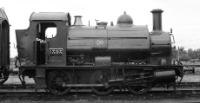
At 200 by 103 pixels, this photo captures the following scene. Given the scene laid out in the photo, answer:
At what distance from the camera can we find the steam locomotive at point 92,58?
13242mm

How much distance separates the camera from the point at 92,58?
13742 millimetres

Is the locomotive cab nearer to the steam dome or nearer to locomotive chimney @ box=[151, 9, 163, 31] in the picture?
the steam dome

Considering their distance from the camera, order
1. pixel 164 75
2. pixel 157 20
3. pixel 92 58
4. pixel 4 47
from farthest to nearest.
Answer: pixel 4 47, pixel 157 20, pixel 92 58, pixel 164 75

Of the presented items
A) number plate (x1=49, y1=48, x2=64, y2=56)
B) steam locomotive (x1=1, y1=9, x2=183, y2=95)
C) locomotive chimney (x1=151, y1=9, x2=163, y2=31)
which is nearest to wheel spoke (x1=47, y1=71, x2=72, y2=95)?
steam locomotive (x1=1, y1=9, x2=183, y2=95)

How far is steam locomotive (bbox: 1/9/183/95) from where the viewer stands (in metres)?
13.2

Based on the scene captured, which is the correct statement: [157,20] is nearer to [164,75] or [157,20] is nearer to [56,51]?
[164,75]

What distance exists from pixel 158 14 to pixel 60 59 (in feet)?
15.8

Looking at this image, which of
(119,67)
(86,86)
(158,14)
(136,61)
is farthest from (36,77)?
(158,14)

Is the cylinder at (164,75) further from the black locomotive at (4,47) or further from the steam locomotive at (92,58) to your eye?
the black locomotive at (4,47)

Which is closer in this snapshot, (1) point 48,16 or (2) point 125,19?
(1) point 48,16

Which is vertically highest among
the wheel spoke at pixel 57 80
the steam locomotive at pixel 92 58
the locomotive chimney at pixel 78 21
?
the locomotive chimney at pixel 78 21

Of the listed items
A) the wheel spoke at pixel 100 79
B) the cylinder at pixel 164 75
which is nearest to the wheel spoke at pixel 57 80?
the wheel spoke at pixel 100 79

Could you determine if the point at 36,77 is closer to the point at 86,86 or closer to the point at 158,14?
the point at 86,86

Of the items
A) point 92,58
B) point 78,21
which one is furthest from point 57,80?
point 78,21
